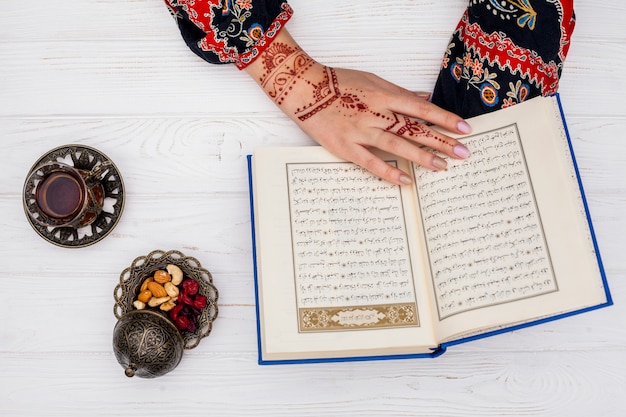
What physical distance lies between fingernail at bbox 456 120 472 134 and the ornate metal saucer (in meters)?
0.53

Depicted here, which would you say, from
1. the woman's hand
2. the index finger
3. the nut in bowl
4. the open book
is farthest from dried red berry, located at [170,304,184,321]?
the index finger

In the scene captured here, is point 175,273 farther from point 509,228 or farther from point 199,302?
point 509,228

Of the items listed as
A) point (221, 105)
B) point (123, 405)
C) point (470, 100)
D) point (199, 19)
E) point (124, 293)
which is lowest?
point (123, 405)

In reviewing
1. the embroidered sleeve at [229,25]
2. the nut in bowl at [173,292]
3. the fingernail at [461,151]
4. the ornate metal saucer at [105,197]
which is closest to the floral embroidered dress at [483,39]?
the embroidered sleeve at [229,25]

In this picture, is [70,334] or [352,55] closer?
[70,334]

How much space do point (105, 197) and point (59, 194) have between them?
0.29 ft

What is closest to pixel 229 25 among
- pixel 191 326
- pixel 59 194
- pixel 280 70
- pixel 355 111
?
pixel 280 70

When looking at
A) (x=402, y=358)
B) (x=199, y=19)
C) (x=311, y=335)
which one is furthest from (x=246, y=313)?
(x=199, y=19)

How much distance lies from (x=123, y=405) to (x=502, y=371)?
59 centimetres

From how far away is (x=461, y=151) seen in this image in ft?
2.61

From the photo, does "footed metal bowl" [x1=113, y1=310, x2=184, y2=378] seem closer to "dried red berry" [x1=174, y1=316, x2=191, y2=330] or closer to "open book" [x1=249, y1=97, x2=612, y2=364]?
"dried red berry" [x1=174, y1=316, x2=191, y2=330]

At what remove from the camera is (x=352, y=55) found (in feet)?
3.16

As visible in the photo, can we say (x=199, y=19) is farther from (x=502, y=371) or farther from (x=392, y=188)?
(x=502, y=371)

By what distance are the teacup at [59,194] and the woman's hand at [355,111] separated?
13.1 inches
